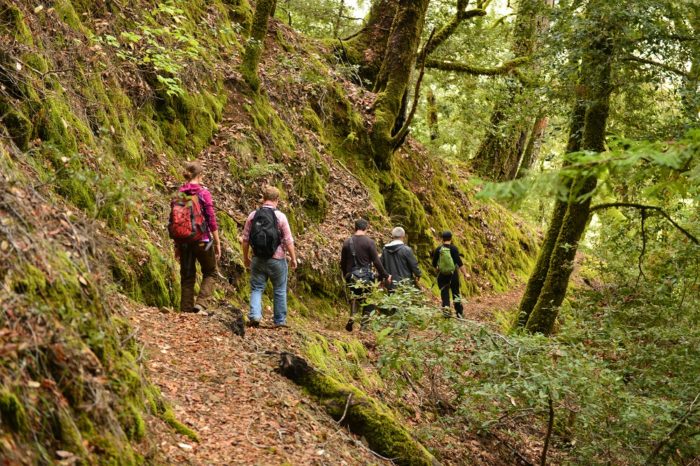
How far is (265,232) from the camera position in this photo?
26.8 ft

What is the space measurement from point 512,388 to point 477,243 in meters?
10.7

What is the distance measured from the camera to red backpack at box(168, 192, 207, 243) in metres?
7.37

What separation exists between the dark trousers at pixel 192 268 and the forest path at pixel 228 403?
0.40 meters

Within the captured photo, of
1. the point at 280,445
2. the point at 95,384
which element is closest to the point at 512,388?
the point at 280,445

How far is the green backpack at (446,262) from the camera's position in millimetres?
12180

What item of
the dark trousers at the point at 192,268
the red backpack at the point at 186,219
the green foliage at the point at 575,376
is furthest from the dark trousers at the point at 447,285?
the red backpack at the point at 186,219

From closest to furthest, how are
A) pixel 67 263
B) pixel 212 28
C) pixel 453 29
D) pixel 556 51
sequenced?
pixel 67 263 < pixel 556 51 < pixel 212 28 < pixel 453 29

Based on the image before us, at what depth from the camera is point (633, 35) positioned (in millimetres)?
9438

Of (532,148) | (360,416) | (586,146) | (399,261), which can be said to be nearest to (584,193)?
Result: (586,146)

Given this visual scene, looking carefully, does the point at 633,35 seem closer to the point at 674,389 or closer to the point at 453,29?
the point at 674,389

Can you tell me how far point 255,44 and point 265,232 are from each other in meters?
5.36

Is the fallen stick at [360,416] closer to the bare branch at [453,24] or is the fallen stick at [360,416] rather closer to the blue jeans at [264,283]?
the blue jeans at [264,283]

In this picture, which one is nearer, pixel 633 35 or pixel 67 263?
pixel 67 263

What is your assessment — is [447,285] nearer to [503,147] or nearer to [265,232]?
[265,232]
